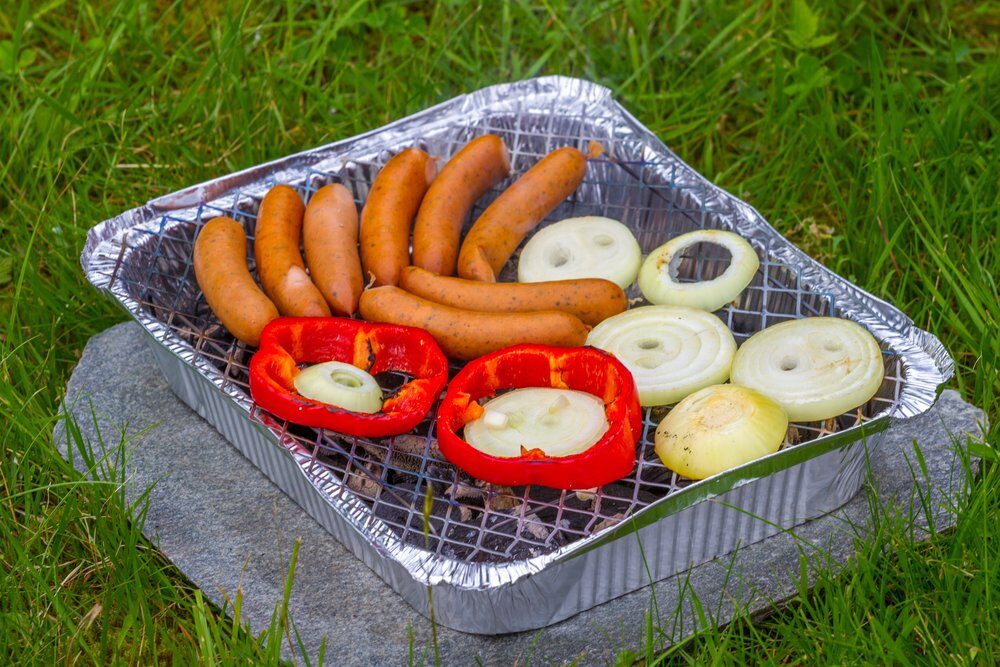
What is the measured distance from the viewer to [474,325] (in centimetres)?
326

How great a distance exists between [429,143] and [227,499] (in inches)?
61.7

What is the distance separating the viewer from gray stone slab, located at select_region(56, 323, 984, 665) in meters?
2.91

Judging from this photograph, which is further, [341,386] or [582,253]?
[582,253]

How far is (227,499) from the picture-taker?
3.35 m

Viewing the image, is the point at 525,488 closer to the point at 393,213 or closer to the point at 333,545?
the point at 333,545

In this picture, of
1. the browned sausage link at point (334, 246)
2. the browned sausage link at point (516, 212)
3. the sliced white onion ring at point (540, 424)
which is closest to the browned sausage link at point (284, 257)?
the browned sausage link at point (334, 246)

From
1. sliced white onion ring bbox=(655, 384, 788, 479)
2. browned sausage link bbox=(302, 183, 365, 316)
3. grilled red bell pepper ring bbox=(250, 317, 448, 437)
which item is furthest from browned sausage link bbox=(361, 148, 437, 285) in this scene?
sliced white onion ring bbox=(655, 384, 788, 479)

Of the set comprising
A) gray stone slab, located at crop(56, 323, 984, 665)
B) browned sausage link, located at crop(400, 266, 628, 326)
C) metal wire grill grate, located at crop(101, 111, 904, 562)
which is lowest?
A: gray stone slab, located at crop(56, 323, 984, 665)

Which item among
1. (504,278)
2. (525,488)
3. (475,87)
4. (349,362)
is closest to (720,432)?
(525,488)

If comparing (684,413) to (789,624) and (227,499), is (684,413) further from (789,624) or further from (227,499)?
(227,499)

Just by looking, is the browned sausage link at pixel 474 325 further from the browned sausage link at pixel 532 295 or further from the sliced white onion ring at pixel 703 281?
the sliced white onion ring at pixel 703 281

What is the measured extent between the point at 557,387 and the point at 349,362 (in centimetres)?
62

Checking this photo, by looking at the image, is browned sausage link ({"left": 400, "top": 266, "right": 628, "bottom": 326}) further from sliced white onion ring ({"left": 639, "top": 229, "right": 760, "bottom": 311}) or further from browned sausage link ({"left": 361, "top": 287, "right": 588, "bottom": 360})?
sliced white onion ring ({"left": 639, "top": 229, "right": 760, "bottom": 311})

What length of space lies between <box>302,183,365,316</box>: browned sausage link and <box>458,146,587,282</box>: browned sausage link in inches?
13.5
